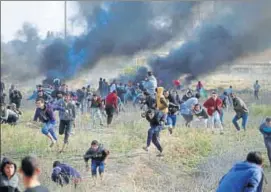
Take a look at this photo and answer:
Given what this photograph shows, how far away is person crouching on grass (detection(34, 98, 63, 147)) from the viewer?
34.9 ft

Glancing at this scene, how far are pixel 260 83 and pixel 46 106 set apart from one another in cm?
463

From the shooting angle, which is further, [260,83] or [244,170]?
[260,83]

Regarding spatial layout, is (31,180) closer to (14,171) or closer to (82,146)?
(14,171)

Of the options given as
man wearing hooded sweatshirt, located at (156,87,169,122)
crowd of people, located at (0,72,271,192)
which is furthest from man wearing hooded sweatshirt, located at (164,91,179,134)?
man wearing hooded sweatshirt, located at (156,87,169,122)

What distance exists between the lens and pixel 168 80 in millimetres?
16391

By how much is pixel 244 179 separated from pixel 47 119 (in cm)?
633

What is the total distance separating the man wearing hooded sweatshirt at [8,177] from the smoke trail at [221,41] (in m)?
8.36

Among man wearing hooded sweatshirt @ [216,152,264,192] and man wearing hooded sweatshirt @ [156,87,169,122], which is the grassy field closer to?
man wearing hooded sweatshirt @ [156,87,169,122]

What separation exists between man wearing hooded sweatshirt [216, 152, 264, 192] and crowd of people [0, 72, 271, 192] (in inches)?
122

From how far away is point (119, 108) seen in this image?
13.3 m

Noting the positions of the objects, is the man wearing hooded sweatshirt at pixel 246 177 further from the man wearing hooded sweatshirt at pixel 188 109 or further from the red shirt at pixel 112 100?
the red shirt at pixel 112 100

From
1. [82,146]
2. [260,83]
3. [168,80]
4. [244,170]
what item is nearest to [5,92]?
[168,80]

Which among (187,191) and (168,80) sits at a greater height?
(168,80)

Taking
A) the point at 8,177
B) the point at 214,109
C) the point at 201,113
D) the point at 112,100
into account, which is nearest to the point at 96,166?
the point at 8,177
